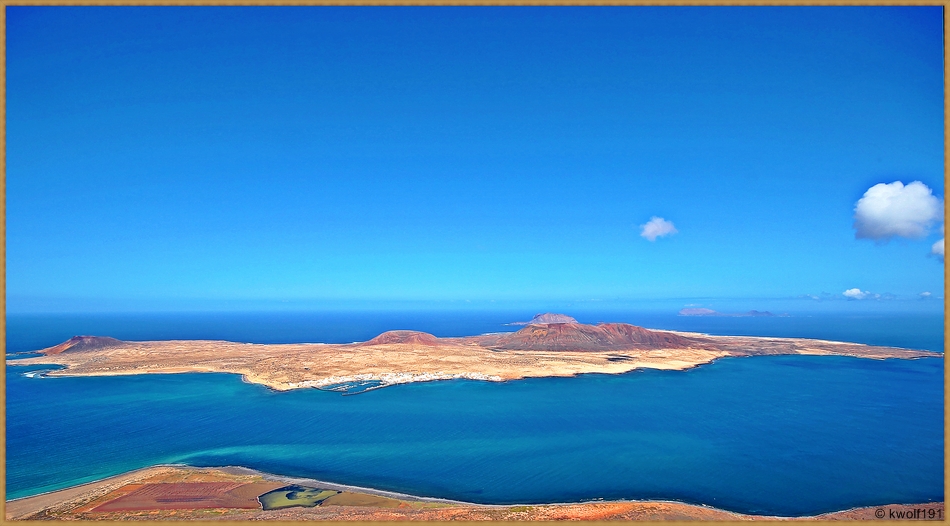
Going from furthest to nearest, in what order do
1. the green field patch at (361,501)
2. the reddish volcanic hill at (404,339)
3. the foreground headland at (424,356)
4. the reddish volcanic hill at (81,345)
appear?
the reddish volcanic hill at (404,339) → the reddish volcanic hill at (81,345) → the foreground headland at (424,356) → the green field patch at (361,501)

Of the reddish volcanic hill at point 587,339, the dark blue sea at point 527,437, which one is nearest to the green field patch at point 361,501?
the dark blue sea at point 527,437

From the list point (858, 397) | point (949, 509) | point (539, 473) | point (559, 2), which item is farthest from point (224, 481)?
point (858, 397)

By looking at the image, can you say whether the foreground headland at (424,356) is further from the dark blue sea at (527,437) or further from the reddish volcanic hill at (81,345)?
the dark blue sea at (527,437)

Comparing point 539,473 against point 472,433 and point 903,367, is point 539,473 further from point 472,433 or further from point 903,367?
point 903,367

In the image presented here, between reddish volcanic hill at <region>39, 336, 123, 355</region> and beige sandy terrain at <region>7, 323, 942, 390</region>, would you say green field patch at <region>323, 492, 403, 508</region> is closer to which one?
beige sandy terrain at <region>7, 323, 942, 390</region>

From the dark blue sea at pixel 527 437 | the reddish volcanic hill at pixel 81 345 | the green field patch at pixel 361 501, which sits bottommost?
the dark blue sea at pixel 527 437

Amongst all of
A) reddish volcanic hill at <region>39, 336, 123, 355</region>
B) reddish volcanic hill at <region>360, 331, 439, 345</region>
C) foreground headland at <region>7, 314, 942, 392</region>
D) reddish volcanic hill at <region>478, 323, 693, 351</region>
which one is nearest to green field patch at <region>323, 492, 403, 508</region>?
foreground headland at <region>7, 314, 942, 392</region>

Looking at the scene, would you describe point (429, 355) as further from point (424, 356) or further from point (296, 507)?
point (296, 507)
